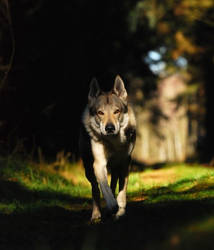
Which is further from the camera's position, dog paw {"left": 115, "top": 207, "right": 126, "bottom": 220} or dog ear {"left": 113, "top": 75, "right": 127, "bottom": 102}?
dog ear {"left": 113, "top": 75, "right": 127, "bottom": 102}

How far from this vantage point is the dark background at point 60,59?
1655cm

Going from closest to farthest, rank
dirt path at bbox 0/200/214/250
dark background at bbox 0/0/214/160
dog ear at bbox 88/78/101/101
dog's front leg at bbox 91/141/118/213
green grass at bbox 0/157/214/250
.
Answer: dirt path at bbox 0/200/214/250 < green grass at bbox 0/157/214/250 < dog's front leg at bbox 91/141/118/213 < dog ear at bbox 88/78/101/101 < dark background at bbox 0/0/214/160

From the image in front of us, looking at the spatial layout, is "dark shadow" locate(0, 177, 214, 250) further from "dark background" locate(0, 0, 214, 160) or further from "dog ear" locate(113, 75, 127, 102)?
"dark background" locate(0, 0, 214, 160)

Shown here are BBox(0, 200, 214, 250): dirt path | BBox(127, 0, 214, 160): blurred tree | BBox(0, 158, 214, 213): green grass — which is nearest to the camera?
BBox(0, 200, 214, 250): dirt path

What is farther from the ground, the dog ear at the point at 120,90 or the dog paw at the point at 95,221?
the dog ear at the point at 120,90

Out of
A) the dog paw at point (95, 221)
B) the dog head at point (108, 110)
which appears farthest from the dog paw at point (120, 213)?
the dog head at point (108, 110)

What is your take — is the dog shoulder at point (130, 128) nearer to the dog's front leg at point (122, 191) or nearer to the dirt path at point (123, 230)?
the dog's front leg at point (122, 191)

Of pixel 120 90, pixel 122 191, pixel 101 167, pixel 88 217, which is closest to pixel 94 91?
pixel 120 90

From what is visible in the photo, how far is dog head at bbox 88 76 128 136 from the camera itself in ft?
23.8

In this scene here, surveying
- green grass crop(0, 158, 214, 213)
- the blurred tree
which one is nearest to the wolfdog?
green grass crop(0, 158, 214, 213)

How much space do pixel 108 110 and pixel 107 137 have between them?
44cm

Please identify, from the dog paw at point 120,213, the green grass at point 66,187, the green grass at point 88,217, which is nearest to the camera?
the green grass at point 88,217

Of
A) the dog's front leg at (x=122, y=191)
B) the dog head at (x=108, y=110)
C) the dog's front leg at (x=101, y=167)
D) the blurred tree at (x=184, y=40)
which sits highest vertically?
the blurred tree at (x=184, y=40)

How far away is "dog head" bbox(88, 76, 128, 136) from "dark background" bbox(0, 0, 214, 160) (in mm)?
6799
